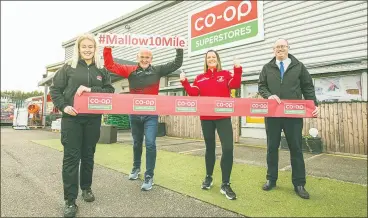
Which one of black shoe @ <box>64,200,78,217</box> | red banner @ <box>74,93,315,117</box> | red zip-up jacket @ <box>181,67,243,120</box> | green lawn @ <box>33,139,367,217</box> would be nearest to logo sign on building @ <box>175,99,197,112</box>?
red banner @ <box>74,93,315,117</box>

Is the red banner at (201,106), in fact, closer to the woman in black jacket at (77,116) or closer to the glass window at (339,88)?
the woman in black jacket at (77,116)

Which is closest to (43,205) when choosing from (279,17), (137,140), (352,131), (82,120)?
(82,120)

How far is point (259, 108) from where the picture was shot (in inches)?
137

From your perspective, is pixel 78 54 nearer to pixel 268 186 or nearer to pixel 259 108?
pixel 259 108

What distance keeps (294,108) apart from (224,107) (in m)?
0.99

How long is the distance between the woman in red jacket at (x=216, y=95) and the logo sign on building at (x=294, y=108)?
29.0 inches

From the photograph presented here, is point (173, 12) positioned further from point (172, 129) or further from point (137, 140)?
point (137, 140)

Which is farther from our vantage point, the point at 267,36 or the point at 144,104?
the point at 267,36

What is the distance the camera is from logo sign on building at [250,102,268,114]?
3459mm

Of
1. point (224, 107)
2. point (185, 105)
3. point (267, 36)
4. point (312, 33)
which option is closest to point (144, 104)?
point (185, 105)

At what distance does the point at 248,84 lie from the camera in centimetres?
991

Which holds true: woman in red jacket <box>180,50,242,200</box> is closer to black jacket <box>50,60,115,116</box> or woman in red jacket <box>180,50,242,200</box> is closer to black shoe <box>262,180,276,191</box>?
black shoe <box>262,180,276,191</box>

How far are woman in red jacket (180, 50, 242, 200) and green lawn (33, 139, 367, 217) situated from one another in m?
0.32

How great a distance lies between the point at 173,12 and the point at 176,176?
10.7 meters
